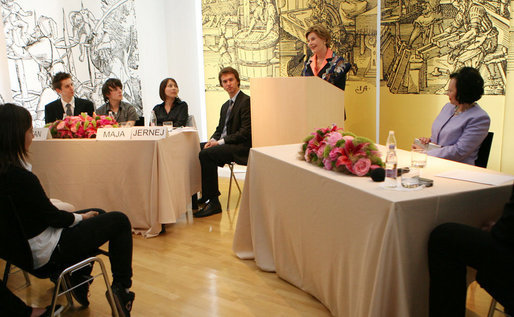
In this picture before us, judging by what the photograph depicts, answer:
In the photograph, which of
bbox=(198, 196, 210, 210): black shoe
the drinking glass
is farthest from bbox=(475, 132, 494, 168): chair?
→ bbox=(198, 196, 210, 210): black shoe

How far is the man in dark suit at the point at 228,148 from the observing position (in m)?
4.60

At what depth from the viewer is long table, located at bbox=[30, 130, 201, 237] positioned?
12.6 feet

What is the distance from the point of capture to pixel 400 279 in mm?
1827

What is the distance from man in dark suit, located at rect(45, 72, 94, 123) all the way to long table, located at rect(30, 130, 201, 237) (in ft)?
3.30

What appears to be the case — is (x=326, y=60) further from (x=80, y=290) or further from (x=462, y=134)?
(x=80, y=290)

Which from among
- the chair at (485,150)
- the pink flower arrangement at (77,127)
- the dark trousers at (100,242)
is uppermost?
the pink flower arrangement at (77,127)

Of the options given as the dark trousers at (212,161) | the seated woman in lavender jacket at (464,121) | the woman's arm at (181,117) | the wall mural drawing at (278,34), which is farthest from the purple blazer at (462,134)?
the woman's arm at (181,117)

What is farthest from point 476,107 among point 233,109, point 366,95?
point 233,109

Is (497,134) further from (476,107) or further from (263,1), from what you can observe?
(263,1)

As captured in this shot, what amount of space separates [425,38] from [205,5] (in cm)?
345

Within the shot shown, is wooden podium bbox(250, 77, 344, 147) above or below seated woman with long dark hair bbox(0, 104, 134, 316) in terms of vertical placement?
above

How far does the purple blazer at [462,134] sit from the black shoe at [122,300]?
2.42 metres

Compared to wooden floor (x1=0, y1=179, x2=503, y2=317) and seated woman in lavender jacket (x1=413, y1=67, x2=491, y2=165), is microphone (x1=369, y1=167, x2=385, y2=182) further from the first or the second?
seated woman in lavender jacket (x1=413, y1=67, x2=491, y2=165)

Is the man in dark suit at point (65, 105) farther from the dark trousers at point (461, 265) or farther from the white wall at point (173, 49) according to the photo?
the dark trousers at point (461, 265)
